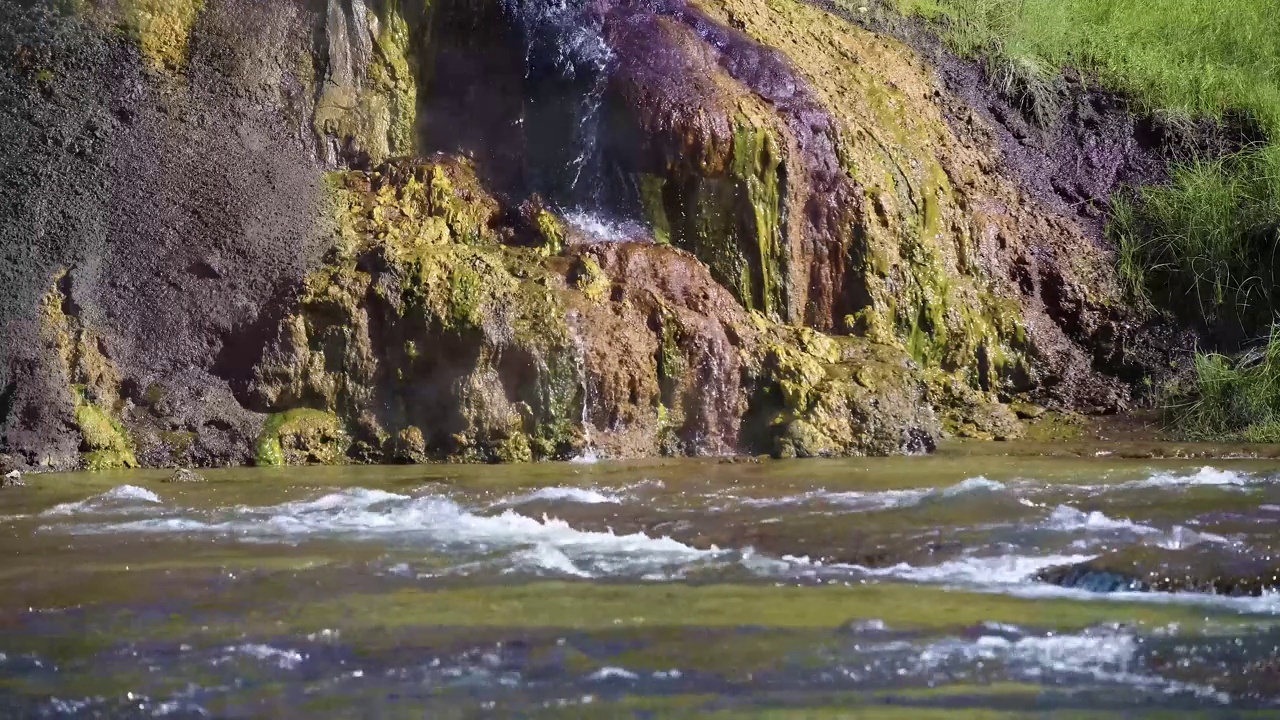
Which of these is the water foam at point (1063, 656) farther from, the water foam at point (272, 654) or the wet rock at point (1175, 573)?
the water foam at point (272, 654)

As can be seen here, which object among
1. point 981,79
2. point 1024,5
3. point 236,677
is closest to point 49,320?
point 236,677

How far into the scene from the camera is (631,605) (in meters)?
3.72

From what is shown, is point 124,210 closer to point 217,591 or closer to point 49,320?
point 49,320

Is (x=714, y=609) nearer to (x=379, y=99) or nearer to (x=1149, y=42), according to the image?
(x=379, y=99)

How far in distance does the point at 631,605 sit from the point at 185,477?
3.81 meters

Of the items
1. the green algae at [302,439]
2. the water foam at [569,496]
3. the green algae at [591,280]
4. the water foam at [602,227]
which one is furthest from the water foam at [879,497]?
the water foam at [602,227]

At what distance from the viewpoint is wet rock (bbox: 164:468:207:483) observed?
6668 millimetres

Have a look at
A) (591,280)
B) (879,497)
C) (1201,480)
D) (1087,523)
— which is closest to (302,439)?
(591,280)

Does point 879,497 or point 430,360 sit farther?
point 430,360

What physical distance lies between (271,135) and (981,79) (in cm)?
661

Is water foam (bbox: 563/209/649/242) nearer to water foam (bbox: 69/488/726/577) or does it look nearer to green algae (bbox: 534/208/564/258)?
green algae (bbox: 534/208/564/258)

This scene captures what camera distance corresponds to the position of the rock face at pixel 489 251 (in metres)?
7.54

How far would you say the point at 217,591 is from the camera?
396 cm

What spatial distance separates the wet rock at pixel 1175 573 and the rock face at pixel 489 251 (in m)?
3.65
